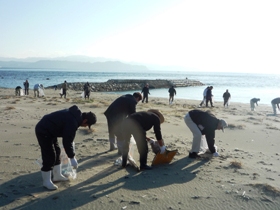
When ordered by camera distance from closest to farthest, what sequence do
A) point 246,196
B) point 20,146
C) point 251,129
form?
point 246,196, point 20,146, point 251,129

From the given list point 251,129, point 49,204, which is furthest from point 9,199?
point 251,129

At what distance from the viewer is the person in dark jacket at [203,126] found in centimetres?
700

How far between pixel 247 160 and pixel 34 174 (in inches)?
205

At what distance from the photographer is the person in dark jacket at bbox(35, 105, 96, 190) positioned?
4.80 meters

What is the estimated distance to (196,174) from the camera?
6.15 meters

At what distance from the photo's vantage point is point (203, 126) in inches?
279

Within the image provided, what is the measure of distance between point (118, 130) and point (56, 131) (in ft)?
7.41

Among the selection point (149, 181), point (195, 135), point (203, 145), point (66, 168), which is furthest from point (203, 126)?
point (66, 168)

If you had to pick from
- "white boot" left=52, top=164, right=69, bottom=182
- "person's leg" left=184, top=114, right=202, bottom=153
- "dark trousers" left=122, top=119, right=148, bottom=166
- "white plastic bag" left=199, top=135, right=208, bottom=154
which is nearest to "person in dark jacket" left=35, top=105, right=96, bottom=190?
"white boot" left=52, top=164, right=69, bottom=182

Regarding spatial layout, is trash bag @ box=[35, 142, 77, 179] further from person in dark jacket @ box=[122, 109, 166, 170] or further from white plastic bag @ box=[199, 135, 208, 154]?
white plastic bag @ box=[199, 135, 208, 154]

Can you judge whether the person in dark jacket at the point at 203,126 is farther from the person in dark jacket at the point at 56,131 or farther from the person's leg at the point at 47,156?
the person's leg at the point at 47,156

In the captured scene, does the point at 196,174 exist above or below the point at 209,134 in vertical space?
below

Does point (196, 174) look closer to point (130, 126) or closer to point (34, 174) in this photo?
point (130, 126)

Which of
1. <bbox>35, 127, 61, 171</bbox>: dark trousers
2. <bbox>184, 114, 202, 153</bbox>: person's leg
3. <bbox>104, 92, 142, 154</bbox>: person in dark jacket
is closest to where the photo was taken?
<bbox>35, 127, 61, 171</bbox>: dark trousers
